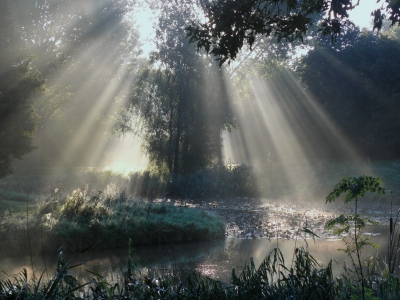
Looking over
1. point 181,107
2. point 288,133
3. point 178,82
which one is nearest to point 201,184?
point 181,107

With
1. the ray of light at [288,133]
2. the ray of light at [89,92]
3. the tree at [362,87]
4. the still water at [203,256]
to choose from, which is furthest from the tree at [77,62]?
the still water at [203,256]

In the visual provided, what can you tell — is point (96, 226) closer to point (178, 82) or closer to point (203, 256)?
point (203, 256)

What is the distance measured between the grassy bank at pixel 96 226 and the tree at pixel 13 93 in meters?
3.49

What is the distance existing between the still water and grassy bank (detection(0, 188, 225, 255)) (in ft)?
1.48

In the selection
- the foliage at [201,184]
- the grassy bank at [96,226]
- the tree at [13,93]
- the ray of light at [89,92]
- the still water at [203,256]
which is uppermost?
the ray of light at [89,92]

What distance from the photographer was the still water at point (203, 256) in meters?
9.45

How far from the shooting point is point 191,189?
88.4 feet

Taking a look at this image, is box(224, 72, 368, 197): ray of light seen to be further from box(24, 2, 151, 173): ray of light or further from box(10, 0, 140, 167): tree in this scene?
box(10, 0, 140, 167): tree

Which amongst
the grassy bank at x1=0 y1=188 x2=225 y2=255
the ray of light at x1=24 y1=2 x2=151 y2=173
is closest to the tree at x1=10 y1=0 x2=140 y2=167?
the ray of light at x1=24 y1=2 x2=151 y2=173

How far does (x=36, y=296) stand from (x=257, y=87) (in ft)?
139

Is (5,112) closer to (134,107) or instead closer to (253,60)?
(134,107)

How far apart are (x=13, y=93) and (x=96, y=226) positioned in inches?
262

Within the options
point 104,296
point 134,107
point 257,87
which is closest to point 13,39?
point 104,296

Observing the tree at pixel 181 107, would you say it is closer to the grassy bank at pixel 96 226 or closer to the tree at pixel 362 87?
the tree at pixel 362 87
